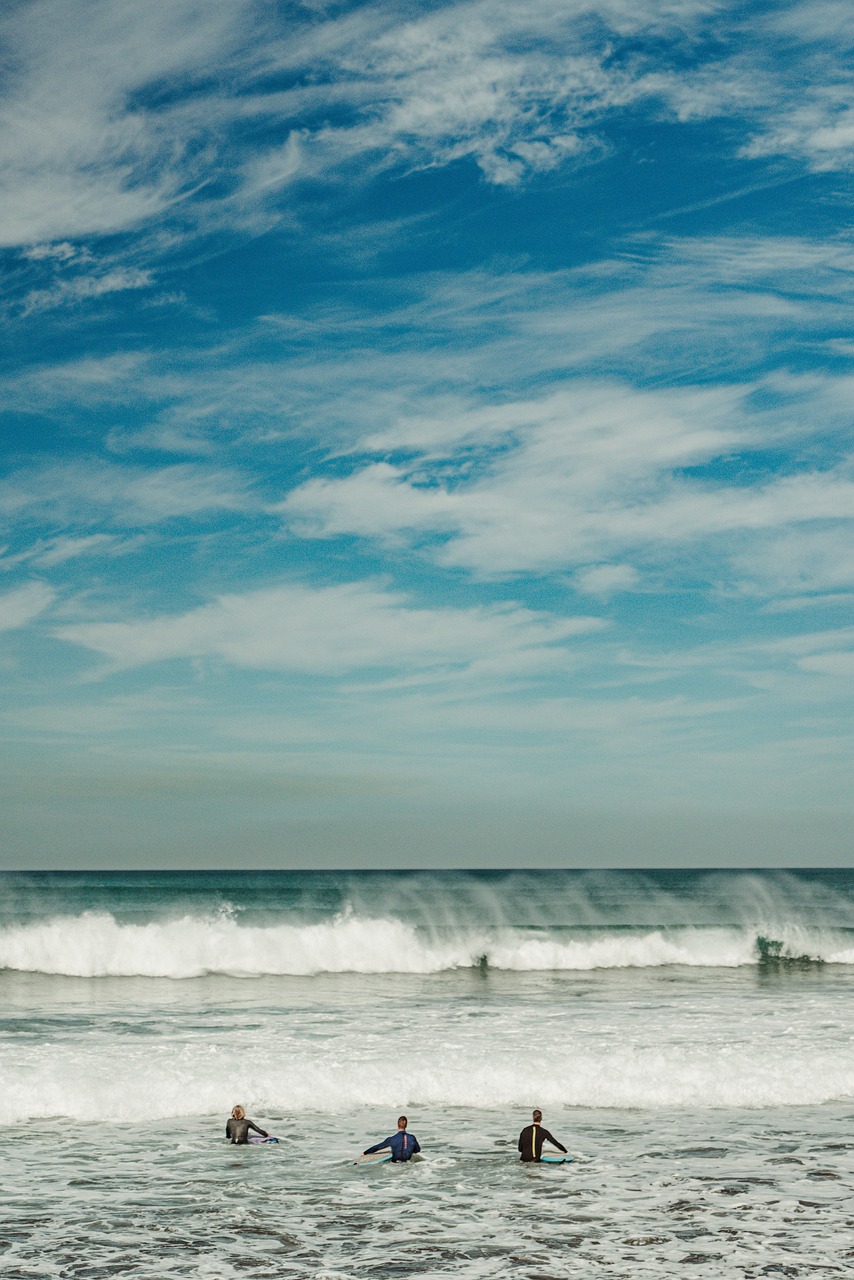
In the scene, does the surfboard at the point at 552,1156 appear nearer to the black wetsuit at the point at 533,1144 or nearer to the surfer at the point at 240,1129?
the black wetsuit at the point at 533,1144

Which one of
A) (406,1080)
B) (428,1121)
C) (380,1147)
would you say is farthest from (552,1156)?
(406,1080)

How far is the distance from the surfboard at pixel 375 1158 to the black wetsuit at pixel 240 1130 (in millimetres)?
1830

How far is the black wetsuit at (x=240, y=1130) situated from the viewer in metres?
16.4

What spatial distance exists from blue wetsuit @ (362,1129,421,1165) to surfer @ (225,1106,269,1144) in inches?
82.1

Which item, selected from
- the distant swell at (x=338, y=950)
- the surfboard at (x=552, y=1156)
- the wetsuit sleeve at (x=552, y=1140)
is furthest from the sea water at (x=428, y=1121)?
the distant swell at (x=338, y=950)

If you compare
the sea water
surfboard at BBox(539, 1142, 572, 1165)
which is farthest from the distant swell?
surfboard at BBox(539, 1142, 572, 1165)

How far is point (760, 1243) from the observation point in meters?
12.1

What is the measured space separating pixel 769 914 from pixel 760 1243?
7447cm

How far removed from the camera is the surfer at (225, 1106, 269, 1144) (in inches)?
647

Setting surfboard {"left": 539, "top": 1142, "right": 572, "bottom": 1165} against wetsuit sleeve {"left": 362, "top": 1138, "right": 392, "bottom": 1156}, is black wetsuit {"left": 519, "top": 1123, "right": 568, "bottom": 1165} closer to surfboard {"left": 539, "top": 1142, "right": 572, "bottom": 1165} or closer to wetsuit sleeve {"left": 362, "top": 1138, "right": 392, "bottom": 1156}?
surfboard {"left": 539, "top": 1142, "right": 572, "bottom": 1165}

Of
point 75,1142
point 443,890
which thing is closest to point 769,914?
point 443,890

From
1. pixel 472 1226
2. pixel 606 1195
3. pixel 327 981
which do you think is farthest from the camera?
pixel 327 981

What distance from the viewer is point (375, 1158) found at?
1554 centimetres

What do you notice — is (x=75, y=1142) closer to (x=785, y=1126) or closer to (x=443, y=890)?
(x=785, y=1126)
